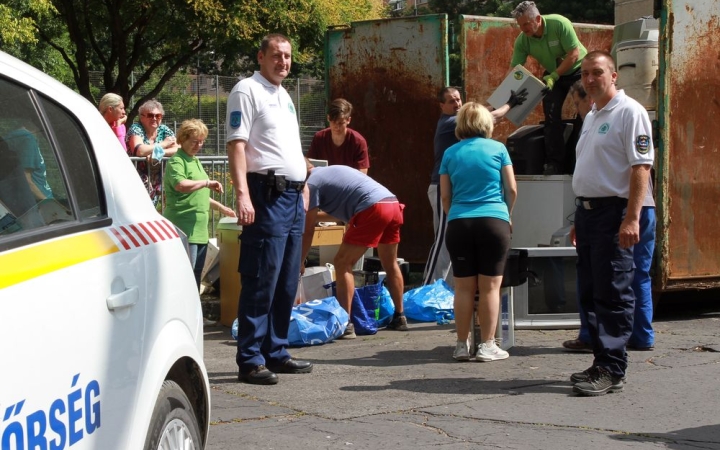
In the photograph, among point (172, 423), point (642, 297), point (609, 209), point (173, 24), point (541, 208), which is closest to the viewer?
point (172, 423)

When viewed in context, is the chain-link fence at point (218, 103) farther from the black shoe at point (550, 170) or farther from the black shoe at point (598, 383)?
the black shoe at point (598, 383)

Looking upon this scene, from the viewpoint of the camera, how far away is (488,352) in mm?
6996

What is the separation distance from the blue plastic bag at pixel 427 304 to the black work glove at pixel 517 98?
75.0 inches


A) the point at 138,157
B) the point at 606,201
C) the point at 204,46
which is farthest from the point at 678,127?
the point at 204,46

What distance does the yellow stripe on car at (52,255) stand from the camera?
7.65ft

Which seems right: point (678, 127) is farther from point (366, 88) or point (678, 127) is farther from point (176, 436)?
point (176, 436)

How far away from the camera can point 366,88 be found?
463 inches

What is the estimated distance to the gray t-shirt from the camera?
7.98 metres

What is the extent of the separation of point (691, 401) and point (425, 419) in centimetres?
155

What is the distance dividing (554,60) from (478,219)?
344 cm

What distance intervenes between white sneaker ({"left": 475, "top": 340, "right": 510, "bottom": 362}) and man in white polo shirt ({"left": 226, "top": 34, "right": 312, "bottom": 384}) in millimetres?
1493

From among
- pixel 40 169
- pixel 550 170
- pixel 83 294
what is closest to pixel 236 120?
pixel 40 169

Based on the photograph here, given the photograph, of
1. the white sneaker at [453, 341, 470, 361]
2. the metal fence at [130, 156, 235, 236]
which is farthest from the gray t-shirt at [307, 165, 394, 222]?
the metal fence at [130, 156, 235, 236]

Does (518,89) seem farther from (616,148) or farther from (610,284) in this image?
(610,284)
